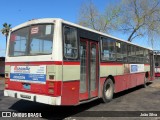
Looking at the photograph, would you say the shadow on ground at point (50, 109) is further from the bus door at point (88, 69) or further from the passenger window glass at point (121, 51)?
the passenger window glass at point (121, 51)

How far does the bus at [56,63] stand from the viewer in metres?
8.23

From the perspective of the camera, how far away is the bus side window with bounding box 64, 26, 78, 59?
8.59 m

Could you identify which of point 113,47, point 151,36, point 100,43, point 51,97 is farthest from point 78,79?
point 151,36

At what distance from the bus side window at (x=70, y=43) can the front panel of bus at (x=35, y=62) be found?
0.34 metres

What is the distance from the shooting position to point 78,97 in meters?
9.12

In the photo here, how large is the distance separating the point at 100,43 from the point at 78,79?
257 centimetres

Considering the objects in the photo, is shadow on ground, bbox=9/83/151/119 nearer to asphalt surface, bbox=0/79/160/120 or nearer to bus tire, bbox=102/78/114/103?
asphalt surface, bbox=0/79/160/120

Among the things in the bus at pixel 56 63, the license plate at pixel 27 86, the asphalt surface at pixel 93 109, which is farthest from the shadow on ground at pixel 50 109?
the license plate at pixel 27 86

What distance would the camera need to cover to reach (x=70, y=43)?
8.84 m

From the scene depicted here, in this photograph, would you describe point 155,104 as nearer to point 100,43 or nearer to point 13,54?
point 100,43

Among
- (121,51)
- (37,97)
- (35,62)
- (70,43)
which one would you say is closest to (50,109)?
(37,97)

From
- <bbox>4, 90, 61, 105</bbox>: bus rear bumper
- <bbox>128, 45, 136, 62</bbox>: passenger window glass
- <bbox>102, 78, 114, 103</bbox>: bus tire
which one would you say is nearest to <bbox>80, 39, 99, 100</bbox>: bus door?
<bbox>102, 78, 114, 103</bbox>: bus tire

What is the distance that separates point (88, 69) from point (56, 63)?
2139 mm

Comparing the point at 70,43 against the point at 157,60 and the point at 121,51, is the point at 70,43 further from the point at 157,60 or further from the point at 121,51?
the point at 157,60
